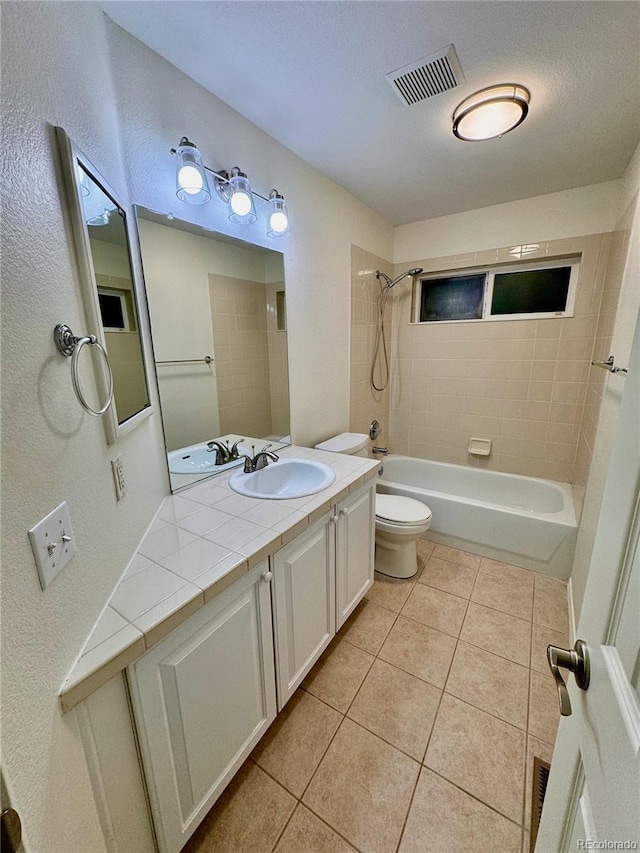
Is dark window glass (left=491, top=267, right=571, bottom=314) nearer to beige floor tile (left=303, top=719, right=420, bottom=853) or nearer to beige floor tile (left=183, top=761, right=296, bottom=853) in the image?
beige floor tile (left=303, top=719, right=420, bottom=853)

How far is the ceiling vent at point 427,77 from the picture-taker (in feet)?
4.08

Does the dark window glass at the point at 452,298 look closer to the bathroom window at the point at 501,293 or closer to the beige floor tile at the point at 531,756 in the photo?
the bathroom window at the point at 501,293

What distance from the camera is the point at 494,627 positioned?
70.5 inches

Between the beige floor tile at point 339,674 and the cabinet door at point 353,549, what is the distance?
155 millimetres

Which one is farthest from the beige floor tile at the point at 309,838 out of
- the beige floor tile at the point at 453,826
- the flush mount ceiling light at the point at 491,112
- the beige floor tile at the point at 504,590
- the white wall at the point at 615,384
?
the flush mount ceiling light at the point at 491,112

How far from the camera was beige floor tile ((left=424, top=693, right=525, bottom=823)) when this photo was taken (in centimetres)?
112

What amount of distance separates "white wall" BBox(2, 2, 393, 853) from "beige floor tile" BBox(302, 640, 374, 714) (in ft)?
3.18

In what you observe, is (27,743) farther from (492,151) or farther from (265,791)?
(492,151)

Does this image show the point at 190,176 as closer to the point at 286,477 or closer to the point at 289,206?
the point at 289,206

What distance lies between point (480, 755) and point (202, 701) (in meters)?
1.08

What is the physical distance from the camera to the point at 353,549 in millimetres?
1665

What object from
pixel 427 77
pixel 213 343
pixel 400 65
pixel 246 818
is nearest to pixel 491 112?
pixel 427 77

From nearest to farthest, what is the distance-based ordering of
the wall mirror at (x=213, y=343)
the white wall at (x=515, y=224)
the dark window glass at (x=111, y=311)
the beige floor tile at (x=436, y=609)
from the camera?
1. the dark window glass at (x=111, y=311)
2. the wall mirror at (x=213, y=343)
3. the beige floor tile at (x=436, y=609)
4. the white wall at (x=515, y=224)

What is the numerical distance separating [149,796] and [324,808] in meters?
0.61
